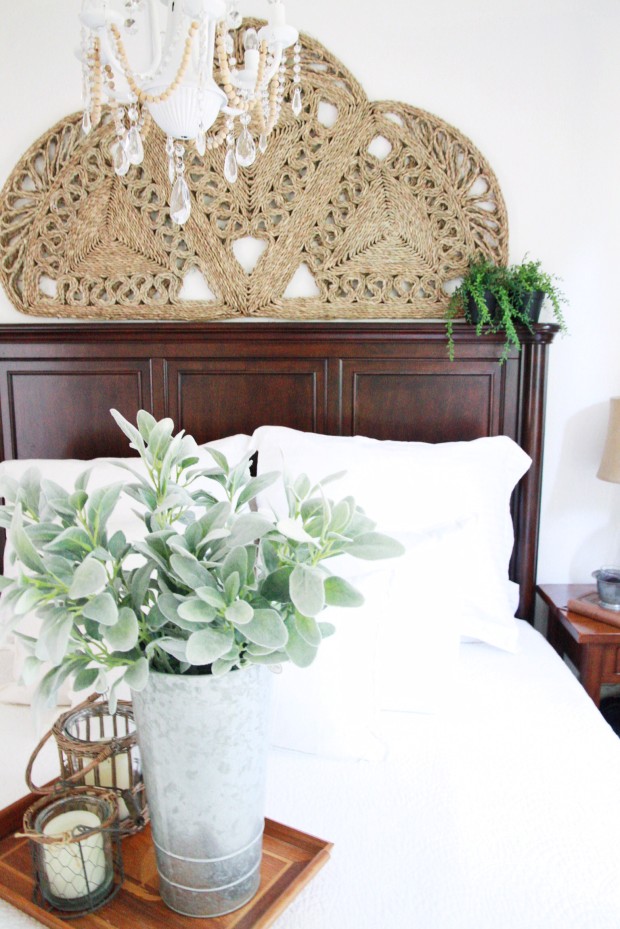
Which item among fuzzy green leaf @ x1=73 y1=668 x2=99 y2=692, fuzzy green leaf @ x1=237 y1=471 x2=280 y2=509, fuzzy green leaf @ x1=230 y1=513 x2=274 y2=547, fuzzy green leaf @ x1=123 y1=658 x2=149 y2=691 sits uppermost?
fuzzy green leaf @ x1=237 y1=471 x2=280 y2=509

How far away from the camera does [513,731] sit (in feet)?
4.87

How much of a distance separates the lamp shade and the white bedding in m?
0.73

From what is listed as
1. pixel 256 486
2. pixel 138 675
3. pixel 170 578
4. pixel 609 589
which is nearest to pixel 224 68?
pixel 256 486

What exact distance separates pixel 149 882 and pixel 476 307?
5.69ft

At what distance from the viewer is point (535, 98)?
2.20 metres

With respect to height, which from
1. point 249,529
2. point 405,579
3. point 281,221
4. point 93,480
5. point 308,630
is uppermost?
point 281,221

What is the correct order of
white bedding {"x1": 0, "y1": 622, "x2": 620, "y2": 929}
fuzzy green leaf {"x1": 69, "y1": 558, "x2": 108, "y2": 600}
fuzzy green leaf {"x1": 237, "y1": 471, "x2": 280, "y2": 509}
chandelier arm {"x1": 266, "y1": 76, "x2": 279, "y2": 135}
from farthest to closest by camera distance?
1. chandelier arm {"x1": 266, "y1": 76, "x2": 279, "y2": 135}
2. white bedding {"x1": 0, "y1": 622, "x2": 620, "y2": 929}
3. fuzzy green leaf {"x1": 237, "y1": 471, "x2": 280, "y2": 509}
4. fuzzy green leaf {"x1": 69, "y1": 558, "x2": 108, "y2": 600}

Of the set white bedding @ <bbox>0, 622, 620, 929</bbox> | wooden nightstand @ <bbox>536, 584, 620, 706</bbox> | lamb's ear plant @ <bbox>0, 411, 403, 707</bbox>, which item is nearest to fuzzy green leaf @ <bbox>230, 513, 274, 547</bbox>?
lamb's ear plant @ <bbox>0, 411, 403, 707</bbox>

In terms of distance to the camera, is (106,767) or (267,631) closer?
(267,631)

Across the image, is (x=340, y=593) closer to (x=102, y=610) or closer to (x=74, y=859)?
(x=102, y=610)

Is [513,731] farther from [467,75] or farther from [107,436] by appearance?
[467,75]

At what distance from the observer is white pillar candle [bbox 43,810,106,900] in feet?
3.08

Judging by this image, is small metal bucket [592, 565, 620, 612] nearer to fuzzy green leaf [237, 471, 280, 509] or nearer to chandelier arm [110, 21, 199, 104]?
fuzzy green leaf [237, 471, 280, 509]

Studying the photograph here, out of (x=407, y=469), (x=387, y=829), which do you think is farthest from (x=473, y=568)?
(x=387, y=829)
